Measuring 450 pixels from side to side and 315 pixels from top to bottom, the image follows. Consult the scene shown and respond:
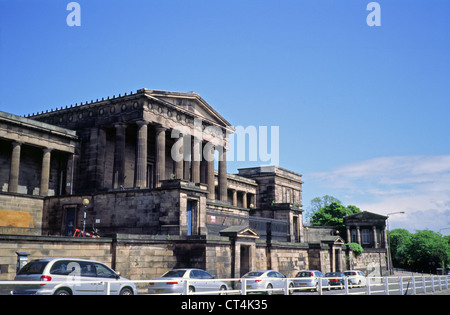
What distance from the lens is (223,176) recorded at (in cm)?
4878

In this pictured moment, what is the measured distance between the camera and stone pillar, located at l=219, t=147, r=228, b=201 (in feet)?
157

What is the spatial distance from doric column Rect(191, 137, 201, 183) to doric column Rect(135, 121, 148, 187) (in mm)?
6717

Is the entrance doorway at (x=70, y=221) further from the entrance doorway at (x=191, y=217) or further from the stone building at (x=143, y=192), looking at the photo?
the entrance doorway at (x=191, y=217)

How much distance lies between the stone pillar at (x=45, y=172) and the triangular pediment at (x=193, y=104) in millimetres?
10084

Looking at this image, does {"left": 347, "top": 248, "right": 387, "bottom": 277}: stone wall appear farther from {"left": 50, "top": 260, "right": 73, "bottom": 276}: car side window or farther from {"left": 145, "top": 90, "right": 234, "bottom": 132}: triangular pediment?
{"left": 50, "top": 260, "right": 73, "bottom": 276}: car side window

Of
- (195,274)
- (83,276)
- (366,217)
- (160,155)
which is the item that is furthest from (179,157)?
(366,217)

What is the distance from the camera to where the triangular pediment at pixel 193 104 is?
4028 centimetres

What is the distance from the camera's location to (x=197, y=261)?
26.4 metres

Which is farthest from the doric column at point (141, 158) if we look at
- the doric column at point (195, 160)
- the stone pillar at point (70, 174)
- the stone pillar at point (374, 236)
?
the stone pillar at point (374, 236)

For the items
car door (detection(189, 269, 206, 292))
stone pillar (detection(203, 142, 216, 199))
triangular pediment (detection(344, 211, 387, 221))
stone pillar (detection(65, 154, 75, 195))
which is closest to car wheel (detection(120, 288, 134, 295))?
car door (detection(189, 269, 206, 292))

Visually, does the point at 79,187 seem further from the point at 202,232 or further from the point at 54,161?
the point at 202,232
